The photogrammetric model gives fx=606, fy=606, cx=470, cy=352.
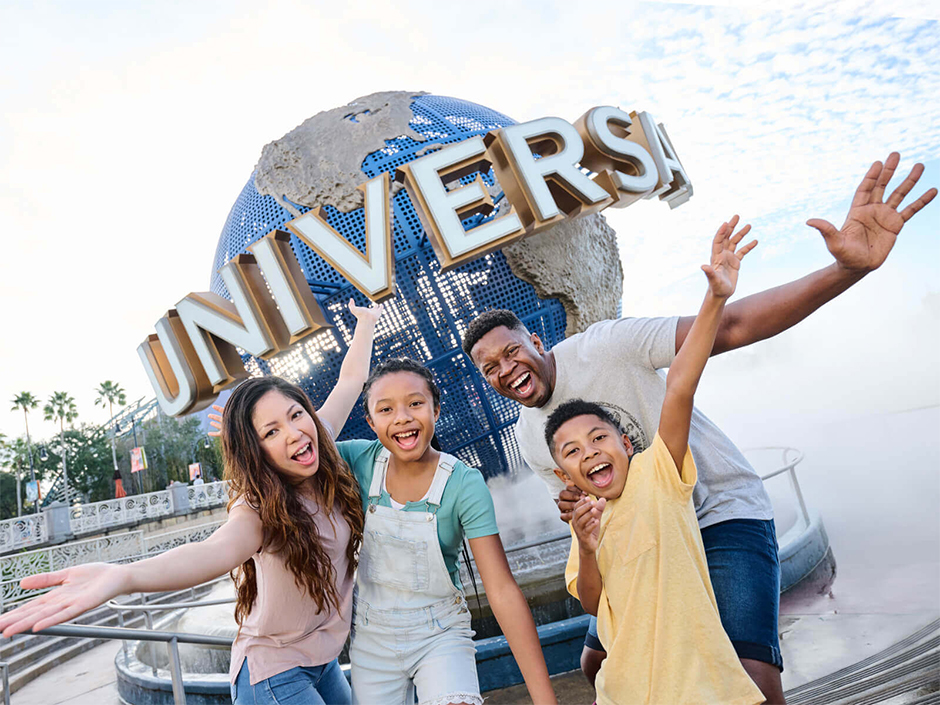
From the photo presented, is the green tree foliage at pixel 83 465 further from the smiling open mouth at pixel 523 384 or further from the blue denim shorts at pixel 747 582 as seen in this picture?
the blue denim shorts at pixel 747 582

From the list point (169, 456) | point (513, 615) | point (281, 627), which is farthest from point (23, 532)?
point (169, 456)

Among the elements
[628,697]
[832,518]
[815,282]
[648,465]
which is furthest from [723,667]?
[832,518]

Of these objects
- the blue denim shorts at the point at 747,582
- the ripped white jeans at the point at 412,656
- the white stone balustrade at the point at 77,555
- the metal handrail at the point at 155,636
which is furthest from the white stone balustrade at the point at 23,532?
the blue denim shorts at the point at 747,582

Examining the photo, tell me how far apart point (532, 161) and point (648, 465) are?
2298 mm

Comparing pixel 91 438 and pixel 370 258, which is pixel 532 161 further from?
pixel 91 438

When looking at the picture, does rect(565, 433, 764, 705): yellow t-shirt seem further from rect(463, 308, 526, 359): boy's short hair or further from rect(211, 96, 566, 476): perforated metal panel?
rect(211, 96, 566, 476): perforated metal panel

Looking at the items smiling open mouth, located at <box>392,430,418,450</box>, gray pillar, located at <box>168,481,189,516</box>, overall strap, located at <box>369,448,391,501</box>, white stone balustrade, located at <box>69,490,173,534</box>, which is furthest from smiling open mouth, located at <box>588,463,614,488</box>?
gray pillar, located at <box>168,481,189,516</box>

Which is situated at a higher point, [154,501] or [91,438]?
[91,438]

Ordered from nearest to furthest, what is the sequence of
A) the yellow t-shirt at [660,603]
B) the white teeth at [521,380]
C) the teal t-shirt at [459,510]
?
the yellow t-shirt at [660,603] < the teal t-shirt at [459,510] < the white teeth at [521,380]

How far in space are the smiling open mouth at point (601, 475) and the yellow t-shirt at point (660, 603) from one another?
0.18 ft

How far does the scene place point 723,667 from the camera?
1.49 meters

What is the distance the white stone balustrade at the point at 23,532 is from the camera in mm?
14945

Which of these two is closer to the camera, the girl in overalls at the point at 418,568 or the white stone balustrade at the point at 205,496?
the girl in overalls at the point at 418,568

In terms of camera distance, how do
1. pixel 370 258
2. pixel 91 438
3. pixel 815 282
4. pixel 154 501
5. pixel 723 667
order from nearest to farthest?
1. pixel 723 667
2. pixel 815 282
3. pixel 370 258
4. pixel 154 501
5. pixel 91 438
